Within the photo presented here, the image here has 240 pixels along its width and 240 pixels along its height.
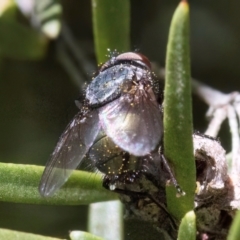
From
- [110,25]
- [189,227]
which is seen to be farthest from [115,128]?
[110,25]

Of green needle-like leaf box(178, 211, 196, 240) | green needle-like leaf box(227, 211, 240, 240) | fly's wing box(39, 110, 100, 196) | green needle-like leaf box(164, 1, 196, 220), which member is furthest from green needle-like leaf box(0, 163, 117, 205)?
green needle-like leaf box(227, 211, 240, 240)

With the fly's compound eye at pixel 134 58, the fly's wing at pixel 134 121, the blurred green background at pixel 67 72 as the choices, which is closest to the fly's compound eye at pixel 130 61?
the fly's compound eye at pixel 134 58

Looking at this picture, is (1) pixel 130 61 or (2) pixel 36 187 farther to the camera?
(1) pixel 130 61

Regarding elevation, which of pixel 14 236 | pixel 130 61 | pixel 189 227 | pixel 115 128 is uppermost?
pixel 130 61

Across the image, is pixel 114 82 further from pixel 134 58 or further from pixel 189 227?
pixel 189 227

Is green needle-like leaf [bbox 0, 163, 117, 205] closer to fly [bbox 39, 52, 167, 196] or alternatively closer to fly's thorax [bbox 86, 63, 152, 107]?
fly [bbox 39, 52, 167, 196]

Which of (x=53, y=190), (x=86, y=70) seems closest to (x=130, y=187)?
(x=53, y=190)
